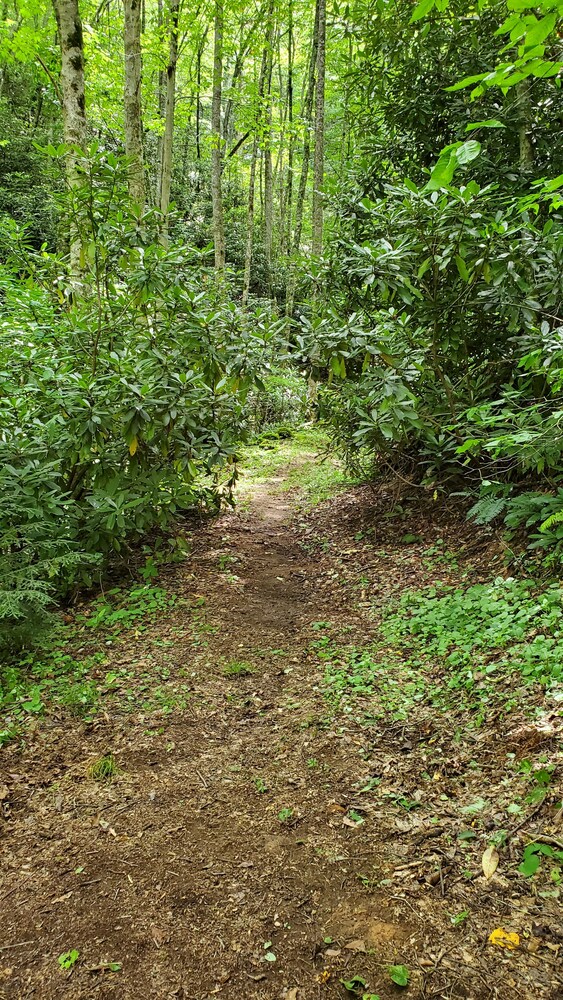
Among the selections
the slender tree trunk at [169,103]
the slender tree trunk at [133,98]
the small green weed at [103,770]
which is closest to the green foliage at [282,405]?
the slender tree trunk at [169,103]

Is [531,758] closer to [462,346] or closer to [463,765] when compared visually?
[463,765]

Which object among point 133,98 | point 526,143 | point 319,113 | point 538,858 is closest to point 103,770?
point 538,858

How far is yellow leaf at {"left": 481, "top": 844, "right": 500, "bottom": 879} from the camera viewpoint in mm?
2037

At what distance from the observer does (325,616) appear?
4418 mm

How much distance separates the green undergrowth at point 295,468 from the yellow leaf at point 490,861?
5.14 metres

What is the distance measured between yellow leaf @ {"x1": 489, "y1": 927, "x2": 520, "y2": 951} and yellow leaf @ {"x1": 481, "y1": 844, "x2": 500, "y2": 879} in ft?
0.70

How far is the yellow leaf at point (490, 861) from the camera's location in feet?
6.68

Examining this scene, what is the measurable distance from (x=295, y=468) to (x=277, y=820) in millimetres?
7460

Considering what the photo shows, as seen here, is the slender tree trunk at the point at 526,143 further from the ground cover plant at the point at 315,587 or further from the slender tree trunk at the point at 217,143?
the slender tree trunk at the point at 217,143

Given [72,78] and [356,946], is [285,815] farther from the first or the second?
[72,78]

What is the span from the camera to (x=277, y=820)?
8.21 feet

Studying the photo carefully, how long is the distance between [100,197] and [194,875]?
15.7ft

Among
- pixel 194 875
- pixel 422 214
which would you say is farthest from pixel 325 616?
pixel 422 214

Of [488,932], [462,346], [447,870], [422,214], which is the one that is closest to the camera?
[488,932]
